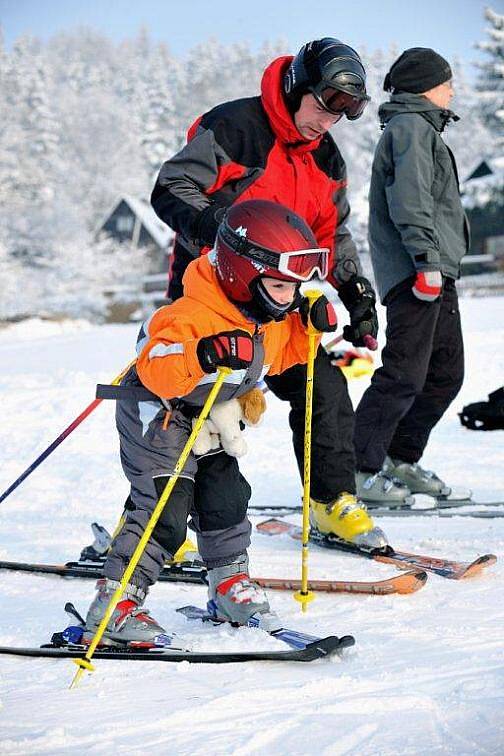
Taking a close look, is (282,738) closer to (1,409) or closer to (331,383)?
(331,383)

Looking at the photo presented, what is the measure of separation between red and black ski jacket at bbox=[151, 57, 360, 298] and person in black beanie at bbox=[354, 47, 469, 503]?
0.94 meters

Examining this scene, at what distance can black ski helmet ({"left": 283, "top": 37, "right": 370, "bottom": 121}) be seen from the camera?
141 inches

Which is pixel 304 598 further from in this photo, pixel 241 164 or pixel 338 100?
pixel 338 100

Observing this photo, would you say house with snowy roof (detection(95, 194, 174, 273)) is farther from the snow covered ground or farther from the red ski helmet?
the red ski helmet

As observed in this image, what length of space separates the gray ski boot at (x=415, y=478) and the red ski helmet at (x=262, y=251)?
226 centimetres

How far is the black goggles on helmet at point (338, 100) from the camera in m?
3.59

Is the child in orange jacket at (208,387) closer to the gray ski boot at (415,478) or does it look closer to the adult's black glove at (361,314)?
the adult's black glove at (361,314)

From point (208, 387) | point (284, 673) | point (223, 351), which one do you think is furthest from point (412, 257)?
point (284, 673)

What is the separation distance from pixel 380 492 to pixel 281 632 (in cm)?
204

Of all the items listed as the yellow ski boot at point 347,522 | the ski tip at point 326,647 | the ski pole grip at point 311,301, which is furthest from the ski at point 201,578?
the ski pole grip at point 311,301

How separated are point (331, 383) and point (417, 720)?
2030 mm

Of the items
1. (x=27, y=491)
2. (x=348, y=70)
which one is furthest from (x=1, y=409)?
(x=348, y=70)

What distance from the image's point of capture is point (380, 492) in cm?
476

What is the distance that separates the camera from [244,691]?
2.32 metres
